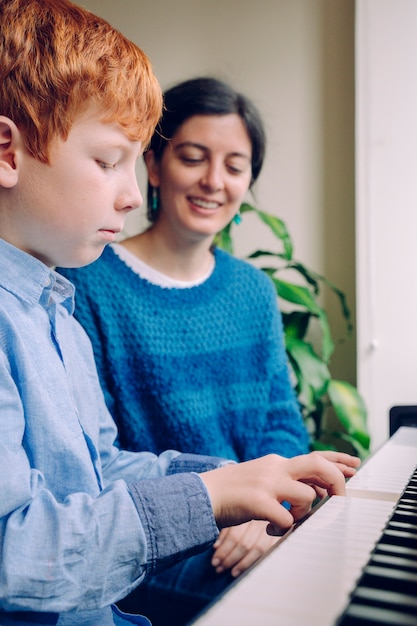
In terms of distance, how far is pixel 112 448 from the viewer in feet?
3.29

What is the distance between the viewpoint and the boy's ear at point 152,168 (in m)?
1.48

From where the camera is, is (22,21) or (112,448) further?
(112,448)

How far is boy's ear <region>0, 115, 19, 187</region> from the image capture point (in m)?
0.74

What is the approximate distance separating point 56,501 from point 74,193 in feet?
1.11

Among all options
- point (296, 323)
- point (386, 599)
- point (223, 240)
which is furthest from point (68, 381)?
point (296, 323)

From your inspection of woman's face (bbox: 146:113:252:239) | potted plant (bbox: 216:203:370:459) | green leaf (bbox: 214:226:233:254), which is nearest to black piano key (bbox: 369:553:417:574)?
woman's face (bbox: 146:113:252:239)

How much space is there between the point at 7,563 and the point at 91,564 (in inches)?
3.1

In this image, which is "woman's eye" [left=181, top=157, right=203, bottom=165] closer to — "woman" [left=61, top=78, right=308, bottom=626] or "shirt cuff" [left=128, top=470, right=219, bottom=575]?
"woman" [left=61, top=78, right=308, bottom=626]

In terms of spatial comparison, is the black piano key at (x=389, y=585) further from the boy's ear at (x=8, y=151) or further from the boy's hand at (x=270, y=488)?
the boy's ear at (x=8, y=151)

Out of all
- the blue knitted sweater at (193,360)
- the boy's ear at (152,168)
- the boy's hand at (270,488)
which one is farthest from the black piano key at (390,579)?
the boy's ear at (152,168)

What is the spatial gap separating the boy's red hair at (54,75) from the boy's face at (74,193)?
0.05 feet

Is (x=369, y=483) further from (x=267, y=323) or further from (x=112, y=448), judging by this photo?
(x=267, y=323)

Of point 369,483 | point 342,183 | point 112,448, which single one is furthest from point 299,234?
point 369,483

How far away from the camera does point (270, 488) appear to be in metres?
0.66
